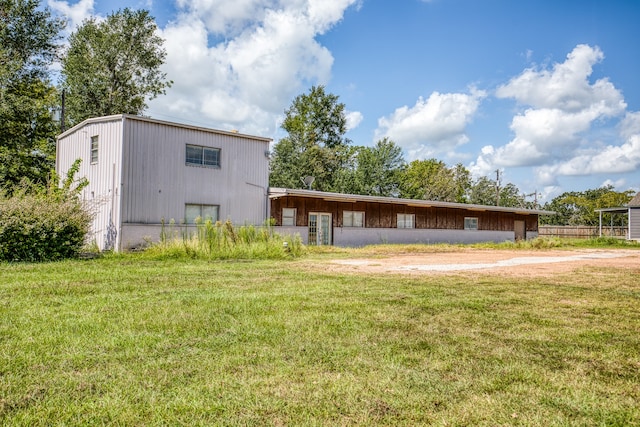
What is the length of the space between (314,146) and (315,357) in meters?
38.7

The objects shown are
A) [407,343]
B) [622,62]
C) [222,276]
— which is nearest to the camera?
[407,343]

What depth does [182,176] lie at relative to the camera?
53.2 ft

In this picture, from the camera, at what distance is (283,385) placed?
286 cm

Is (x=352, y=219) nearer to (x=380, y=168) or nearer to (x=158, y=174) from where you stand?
(x=158, y=174)

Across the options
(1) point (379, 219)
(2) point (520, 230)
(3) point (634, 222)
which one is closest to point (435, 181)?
(2) point (520, 230)

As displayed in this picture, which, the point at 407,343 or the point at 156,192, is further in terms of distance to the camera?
the point at 156,192

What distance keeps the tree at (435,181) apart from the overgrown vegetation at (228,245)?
31459 mm

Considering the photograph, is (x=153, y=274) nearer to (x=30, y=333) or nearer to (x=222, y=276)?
(x=222, y=276)

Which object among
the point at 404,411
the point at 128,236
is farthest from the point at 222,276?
the point at 128,236

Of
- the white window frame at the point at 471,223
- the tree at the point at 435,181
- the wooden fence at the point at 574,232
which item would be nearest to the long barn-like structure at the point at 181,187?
the white window frame at the point at 471,223

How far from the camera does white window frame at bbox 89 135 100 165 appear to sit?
53.0 feet

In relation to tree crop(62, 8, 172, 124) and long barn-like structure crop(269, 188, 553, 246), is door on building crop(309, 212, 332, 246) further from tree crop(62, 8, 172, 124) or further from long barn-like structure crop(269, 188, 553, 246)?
tree crop(62, 8, 172, 124)

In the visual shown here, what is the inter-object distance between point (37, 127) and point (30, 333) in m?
23.3

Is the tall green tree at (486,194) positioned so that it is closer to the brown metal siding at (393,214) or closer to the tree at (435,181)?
the tree at (435,181)
